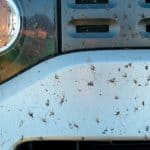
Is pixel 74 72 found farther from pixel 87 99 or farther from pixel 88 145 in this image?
pixel 88 145

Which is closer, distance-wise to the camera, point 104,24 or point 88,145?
point 104,24

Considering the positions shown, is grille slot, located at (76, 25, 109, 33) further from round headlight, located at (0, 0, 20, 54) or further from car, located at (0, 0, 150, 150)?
round headlight, located at (0, 0, 20, 54)

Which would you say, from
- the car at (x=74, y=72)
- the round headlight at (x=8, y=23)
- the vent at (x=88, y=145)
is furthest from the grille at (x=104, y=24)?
the vent at (x=88, y=145)

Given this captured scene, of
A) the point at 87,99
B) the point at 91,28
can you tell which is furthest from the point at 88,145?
the point at 91,28

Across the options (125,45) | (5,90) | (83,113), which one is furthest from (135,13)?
(5,90)

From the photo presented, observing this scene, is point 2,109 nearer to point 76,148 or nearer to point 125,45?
point 76,148

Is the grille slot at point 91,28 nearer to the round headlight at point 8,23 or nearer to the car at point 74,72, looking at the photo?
the car at point 74,72
